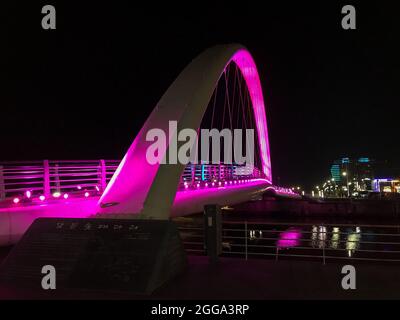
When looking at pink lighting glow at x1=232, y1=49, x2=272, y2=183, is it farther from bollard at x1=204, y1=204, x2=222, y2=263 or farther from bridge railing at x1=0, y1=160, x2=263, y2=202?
bollard at x1=204, y1=204, x2=222, y2=263

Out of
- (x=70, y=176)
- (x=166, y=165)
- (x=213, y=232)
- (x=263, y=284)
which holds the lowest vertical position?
(x=263, y=284)

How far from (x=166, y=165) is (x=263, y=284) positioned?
341cm

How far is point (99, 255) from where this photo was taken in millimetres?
5957

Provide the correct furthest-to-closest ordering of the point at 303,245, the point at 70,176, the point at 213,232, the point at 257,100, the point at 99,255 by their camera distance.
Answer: the point at 257,100, the point at 303,245, the point at 70,176, the point at 213,232, the point at 99,255

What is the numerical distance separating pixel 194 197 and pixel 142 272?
20.2 feet

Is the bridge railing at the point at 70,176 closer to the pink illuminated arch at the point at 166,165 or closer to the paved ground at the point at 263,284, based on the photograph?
the pink illuminated arch at the point at 166,165

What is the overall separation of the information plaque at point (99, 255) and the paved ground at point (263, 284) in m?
0.18

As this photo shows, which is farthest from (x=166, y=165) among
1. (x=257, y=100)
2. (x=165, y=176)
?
(x=257, y=100)

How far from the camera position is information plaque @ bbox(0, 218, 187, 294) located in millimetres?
5664

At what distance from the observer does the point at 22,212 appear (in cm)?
709

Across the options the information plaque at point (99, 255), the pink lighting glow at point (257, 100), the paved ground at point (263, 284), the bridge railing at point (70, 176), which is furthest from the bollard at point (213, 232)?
the pink lighting glow at point (257, 100)

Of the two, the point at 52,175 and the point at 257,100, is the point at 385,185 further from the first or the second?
the point at 52,175
